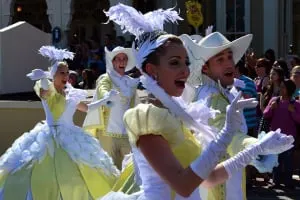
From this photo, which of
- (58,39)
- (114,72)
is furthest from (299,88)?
(58,39)

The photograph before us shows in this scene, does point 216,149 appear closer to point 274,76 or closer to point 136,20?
point 136,20

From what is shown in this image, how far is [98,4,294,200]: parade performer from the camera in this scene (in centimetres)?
258

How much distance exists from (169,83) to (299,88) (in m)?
6.02

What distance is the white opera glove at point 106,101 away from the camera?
22.7ft

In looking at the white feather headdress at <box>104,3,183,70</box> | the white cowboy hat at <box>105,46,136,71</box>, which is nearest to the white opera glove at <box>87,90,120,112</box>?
the white cowboy hat at <box>105,46,136,71</box>

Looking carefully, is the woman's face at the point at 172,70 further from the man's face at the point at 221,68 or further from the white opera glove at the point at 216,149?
the man's face at the point at 221,68

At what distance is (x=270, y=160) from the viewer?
11.3ft

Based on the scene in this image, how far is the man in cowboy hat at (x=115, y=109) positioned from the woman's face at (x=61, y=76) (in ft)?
2.33

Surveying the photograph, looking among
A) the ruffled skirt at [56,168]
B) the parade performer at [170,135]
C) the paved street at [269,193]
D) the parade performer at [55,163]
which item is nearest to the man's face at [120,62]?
the parade performer at [55,163]

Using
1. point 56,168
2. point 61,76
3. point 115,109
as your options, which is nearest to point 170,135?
point 56,168

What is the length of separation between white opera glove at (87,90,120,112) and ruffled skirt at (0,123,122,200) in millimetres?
577

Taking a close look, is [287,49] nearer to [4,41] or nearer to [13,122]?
[4,41]

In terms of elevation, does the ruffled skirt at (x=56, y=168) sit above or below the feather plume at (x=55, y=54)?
below

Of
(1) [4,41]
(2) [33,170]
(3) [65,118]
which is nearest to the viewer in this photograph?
(2) [33,170]
